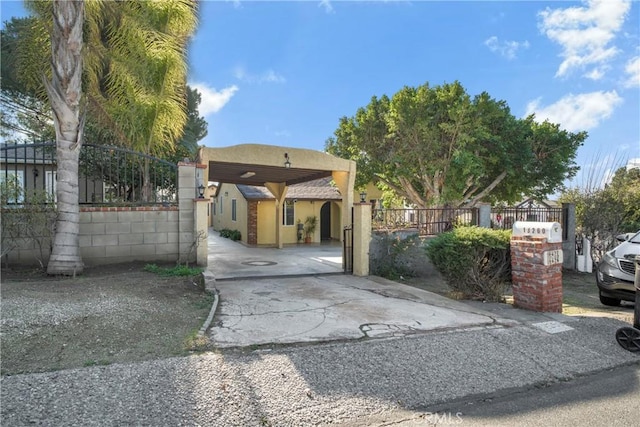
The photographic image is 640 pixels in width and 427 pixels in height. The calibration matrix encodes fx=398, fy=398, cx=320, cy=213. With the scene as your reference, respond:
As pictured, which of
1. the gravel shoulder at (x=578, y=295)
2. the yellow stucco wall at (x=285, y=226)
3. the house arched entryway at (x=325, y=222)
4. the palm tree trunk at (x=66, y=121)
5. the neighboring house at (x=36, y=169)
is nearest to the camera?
the gravel shoulder at (x=578, y=295)

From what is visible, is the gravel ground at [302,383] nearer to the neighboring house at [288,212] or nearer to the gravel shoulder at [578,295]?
the gravel shoulder at [578,295]

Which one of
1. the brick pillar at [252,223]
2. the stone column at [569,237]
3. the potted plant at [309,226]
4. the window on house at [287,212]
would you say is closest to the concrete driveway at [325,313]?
the stone column at [569,237]

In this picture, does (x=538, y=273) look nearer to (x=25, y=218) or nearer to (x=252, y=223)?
(x=25, y=218)

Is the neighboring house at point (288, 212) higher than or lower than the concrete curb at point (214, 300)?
higher

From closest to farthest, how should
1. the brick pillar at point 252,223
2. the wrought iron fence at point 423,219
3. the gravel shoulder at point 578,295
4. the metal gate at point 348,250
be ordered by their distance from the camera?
the gravel shoulder at point 578,295 → the metal gate at point 348,250 → the wrought iron fence at point 423,219 → the brick pillar at point 252,223

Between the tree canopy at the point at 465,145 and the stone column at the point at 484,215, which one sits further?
the tree canopy at the point at 465,145

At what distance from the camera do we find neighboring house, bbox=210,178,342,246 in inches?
817

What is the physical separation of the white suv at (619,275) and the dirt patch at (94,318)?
7739 millimetres

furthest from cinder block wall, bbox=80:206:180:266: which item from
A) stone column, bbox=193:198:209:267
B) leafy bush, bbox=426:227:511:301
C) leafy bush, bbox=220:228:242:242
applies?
leafy bush, bbox=220:228:242:242

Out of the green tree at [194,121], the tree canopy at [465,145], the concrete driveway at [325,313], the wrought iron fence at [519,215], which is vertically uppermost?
the green tree at [194,121]

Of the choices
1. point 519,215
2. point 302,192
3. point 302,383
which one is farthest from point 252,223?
point 302,383

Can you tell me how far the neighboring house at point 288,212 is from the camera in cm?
2075

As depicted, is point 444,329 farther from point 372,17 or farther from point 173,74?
point 372,17

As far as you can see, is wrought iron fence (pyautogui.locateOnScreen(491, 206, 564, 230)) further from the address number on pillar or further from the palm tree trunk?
the palm tree trunk
